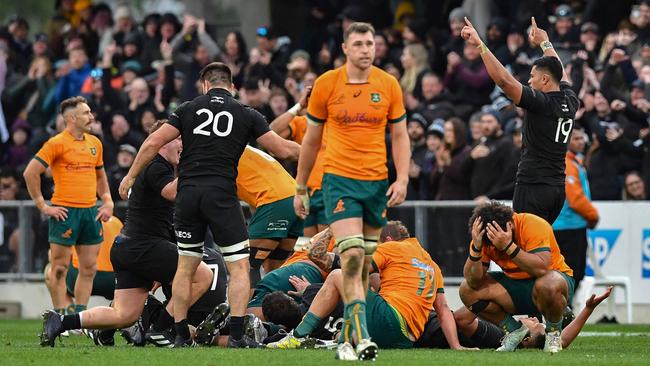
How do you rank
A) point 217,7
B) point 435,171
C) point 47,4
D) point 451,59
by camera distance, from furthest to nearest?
1. point 47,4
2. point 217,7
3. point 451,59
4. point 435,171

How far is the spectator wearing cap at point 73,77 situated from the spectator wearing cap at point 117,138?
230 cm

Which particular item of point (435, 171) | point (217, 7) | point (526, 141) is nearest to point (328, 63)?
point (435, 171)

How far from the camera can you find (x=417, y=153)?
22.1 metres

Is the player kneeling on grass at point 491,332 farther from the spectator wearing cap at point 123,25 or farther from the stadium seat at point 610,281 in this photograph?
the spectator wearing cap at point 123,25

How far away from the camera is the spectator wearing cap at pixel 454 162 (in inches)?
822

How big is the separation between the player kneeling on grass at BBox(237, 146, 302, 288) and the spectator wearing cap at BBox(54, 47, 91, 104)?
35.7 feet

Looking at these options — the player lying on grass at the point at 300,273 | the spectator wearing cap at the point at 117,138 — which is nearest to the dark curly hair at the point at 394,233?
the player lying on grass at the point at 300,273

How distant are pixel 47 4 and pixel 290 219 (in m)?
42.1

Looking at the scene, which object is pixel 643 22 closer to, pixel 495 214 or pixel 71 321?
pixel 495 214

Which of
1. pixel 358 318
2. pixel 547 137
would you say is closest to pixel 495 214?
pixel 547 137

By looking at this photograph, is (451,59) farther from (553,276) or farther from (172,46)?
(553,276)

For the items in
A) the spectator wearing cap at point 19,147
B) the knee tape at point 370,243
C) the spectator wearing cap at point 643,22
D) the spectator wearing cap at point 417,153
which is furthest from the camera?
the spectator wearing cap at point 19,147

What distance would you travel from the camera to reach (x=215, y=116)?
1338 centimetres

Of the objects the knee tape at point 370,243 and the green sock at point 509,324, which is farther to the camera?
the green sock at point 509,324
